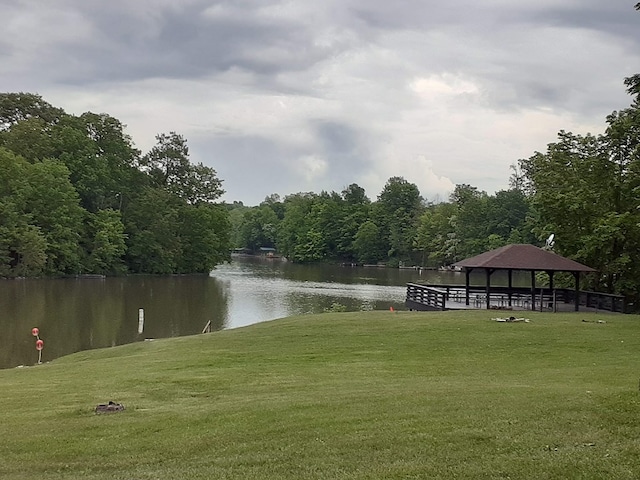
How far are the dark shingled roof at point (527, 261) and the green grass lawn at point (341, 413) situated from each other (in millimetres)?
9568

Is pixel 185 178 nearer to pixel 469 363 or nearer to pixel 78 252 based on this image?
pixel 78 252

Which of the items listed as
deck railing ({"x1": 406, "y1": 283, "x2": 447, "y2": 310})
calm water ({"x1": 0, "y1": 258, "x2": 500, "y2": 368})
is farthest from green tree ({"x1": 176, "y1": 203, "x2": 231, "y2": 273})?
deck railing ({"x1": 406, "y1": 283, "x2": 447, "y2": 310})

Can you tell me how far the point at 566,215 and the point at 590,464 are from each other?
86.0ft

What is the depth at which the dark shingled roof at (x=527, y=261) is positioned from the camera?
27953mm

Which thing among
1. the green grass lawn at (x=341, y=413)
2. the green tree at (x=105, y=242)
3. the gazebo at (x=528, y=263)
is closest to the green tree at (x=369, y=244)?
the green tree at (x=105, y=242)

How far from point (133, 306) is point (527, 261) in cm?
2608

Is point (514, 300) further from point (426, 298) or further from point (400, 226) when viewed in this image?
point (400, 226)

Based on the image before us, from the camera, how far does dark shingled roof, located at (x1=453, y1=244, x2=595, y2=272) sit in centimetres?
2795

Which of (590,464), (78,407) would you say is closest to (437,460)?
(590,464)

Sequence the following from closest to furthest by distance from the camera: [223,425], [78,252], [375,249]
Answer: [223,425], [78,252], [375,249]

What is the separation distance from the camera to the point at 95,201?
76.6 m

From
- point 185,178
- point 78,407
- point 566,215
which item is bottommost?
point 78,407

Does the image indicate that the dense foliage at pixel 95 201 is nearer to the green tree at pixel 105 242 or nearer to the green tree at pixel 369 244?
the green tree at pixel 105 242

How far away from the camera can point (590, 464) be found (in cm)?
687
